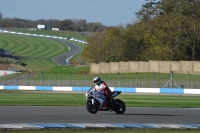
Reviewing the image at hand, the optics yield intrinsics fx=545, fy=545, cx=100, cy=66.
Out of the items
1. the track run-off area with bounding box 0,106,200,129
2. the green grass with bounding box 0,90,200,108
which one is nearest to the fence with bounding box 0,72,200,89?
the green grass with bounding box 0,90,200,108

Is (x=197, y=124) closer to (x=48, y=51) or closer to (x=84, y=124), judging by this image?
(x=84, y=124)

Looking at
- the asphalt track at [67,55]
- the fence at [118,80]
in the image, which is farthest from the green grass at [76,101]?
the asphalt track at [67,55]

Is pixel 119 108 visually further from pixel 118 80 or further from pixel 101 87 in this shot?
pixel 118 80

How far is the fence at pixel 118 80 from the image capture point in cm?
5328

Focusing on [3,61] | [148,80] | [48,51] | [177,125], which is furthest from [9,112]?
[48,51]

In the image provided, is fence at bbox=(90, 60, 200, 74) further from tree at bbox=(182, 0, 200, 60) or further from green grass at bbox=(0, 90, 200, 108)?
green grass at bbox=(0, 90, 200, 108)

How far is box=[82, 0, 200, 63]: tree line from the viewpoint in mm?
78062

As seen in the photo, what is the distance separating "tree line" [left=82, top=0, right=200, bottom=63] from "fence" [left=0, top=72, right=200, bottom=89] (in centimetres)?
1946

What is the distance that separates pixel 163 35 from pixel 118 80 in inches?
1025

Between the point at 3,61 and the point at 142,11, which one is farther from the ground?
the point at 142,11

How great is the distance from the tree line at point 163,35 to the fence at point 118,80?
1946cm

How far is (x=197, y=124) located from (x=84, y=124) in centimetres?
382

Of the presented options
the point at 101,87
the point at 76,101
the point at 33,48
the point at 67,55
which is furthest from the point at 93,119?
the point at 33,48

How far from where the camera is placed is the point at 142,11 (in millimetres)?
87312
